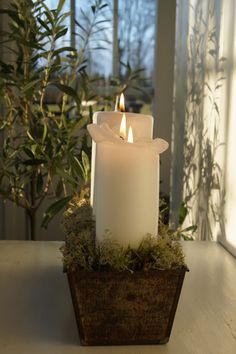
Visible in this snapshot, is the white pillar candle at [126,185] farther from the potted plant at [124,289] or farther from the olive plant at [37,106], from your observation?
the olive plant at [37,106]

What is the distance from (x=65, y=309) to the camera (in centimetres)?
63

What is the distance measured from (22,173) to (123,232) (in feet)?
4.28

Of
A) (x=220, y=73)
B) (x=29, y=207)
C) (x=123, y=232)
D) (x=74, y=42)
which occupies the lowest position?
(x=29, y=207)

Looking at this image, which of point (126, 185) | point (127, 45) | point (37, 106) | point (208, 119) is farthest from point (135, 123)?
point (127, 45)

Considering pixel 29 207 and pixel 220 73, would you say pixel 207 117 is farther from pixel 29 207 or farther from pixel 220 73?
pixel 29 207

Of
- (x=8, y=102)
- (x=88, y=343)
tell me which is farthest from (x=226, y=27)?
(x=8, y=102)

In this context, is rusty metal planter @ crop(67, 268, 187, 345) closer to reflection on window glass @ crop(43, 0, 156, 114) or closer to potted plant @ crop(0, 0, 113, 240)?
potted plant @ crop(0, 0, 113, 240)

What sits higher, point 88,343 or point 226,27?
point 226,27

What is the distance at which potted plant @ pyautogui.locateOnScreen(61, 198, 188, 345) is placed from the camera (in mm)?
517

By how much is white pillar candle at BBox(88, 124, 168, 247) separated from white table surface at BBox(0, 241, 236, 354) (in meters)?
0.13

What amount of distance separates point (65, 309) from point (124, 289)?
0.48 feet

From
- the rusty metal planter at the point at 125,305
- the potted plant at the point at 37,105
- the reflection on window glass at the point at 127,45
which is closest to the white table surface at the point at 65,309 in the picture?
the rusty metal planter at the point at 125,305

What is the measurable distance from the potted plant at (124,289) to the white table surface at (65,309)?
0.06ft

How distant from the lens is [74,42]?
237cm
